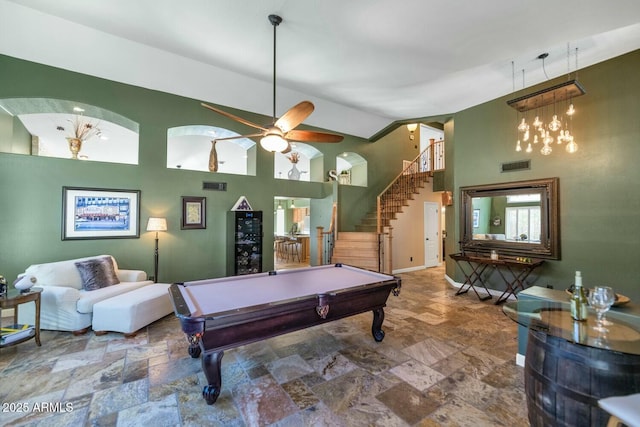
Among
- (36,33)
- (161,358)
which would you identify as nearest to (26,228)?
(36,33)

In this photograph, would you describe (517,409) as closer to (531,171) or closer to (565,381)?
(565,381)

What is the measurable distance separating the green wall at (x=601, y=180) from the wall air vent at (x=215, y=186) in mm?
5713

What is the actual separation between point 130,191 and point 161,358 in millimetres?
3114

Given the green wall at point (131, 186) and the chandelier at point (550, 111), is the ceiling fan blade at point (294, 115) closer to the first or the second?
the green wall at point (131, 186)

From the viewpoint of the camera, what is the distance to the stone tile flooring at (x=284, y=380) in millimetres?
2018

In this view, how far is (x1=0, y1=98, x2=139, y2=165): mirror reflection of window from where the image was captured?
4.26 meters

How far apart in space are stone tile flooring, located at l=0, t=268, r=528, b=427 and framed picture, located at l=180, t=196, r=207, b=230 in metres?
2.15

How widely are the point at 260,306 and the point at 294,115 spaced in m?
2.08

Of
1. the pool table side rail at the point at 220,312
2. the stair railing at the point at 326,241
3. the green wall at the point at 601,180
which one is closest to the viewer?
the pool table side rail at the point at 220,312

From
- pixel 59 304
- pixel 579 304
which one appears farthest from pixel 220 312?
pixel 59 304

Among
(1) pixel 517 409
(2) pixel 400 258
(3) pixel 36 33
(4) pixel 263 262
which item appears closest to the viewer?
(1) pixel 517 409

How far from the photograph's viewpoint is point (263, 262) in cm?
597

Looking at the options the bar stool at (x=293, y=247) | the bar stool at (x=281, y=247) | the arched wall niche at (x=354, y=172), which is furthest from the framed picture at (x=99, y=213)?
the bar stool at (x=281, y=247)

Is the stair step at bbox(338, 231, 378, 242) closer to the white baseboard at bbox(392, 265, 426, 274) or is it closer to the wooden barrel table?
the white baseboard at bbox(392, 265, 426, 274)
